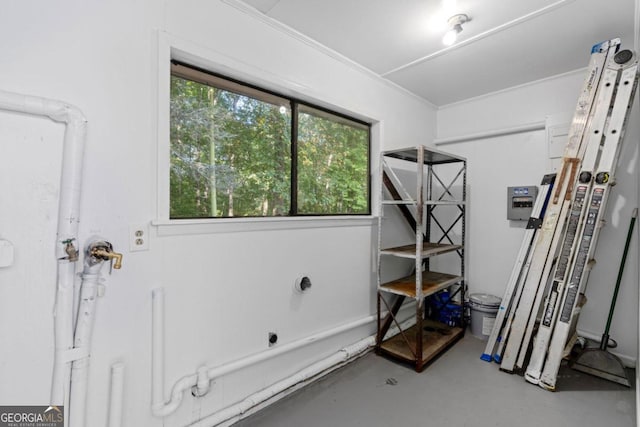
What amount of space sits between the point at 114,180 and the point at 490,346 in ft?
9.89

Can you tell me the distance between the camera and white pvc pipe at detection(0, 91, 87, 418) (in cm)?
123

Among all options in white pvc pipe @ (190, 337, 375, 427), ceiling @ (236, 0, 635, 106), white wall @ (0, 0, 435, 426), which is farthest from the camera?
ceiling @ (236, 0, 635, 106)

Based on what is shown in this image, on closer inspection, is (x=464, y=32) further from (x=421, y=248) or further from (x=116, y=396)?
(x=116, y=396)

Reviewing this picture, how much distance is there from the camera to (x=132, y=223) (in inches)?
56.6

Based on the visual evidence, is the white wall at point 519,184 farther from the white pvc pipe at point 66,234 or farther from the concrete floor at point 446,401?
the white pvc pipe at point 66,234

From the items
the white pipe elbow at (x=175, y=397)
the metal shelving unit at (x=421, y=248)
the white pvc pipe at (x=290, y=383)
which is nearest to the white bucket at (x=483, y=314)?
the metal shelving unit at (x=421, y=248)

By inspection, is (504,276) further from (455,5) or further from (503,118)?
(455,5)

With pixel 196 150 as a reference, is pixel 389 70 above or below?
above

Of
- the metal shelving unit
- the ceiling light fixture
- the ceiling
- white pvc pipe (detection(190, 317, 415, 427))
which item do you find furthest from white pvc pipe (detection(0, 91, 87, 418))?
the ceiling light fixture

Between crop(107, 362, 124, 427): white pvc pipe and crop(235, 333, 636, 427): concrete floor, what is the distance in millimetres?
674

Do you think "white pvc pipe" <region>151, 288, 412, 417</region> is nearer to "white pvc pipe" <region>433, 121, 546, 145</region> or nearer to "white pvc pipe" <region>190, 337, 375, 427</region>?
"white pvc pipe" <region>190, 337, 375, 427</region>

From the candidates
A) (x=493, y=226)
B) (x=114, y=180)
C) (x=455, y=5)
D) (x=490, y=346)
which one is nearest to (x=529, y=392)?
(x=490, y=346)

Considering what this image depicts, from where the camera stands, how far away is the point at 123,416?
4.68ft

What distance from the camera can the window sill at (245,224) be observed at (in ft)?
5.09
